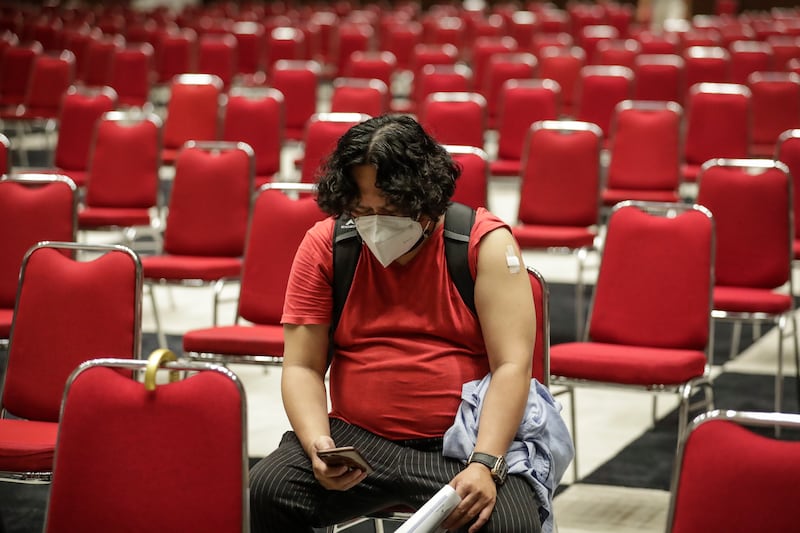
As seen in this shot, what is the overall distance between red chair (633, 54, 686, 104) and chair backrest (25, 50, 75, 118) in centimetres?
390

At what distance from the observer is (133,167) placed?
5863 millimetres

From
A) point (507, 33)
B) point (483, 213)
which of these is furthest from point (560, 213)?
point (507, 33)

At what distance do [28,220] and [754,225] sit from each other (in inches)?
101

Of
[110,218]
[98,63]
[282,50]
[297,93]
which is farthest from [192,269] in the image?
[282,50]

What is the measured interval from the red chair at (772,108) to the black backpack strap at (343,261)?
515 cm

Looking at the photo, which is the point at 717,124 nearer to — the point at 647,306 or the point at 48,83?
the point at 647,306

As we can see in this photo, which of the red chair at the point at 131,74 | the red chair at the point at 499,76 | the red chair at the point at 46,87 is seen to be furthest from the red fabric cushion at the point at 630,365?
the red chair at the point at 131,74

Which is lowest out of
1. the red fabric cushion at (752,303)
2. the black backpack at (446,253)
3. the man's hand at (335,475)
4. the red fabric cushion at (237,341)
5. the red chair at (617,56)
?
the red fabric cushion at (237,341)

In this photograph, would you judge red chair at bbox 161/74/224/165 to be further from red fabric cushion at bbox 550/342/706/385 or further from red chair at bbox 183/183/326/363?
red fabric cushion at bbox 550/342/706/385

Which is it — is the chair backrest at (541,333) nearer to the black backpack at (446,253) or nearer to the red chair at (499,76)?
the black backpack at (446,253)

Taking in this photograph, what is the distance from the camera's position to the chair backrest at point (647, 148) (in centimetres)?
611

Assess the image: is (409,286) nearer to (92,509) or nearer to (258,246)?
(92,509)

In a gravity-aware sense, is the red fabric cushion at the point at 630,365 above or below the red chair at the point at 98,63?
below

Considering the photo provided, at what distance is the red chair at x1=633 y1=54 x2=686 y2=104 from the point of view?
8.30 meters
